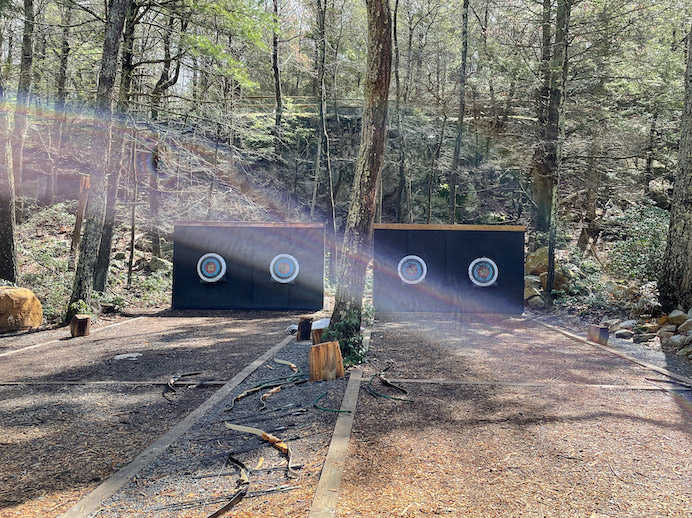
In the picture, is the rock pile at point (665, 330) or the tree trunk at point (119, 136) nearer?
the rock pile at point (665, 330)

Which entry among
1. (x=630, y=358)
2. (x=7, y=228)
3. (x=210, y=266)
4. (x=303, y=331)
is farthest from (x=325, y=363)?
(x=7, y=228)

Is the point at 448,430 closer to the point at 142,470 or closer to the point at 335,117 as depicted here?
the point at 142,470

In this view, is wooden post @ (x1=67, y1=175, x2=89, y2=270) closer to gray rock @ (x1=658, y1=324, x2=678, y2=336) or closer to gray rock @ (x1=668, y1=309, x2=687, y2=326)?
gray rock @ (x1=658, y1=324, x2=678, y2=336)

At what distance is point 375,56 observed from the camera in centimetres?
523

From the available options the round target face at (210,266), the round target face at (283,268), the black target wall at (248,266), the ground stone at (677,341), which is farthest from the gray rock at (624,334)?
the round target face at (210,266)

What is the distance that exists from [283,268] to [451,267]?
3.19m

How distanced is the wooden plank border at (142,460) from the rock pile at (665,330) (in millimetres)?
5314

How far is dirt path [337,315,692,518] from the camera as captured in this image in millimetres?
2295

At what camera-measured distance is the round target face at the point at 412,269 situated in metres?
9.51

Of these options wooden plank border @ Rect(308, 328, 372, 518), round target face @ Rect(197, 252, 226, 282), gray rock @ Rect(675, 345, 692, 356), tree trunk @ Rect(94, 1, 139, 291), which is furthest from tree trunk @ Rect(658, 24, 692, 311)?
tree trunk @ Rect(94, 1, 139, 291)

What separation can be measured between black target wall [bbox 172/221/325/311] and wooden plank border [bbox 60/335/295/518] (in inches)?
213

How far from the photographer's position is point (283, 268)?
1002cm

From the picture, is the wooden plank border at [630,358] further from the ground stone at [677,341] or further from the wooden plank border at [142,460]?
the wooden plank border at [142,460]

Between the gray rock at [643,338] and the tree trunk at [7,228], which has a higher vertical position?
the tree trunk at [7,228]
